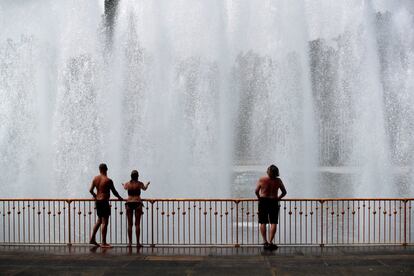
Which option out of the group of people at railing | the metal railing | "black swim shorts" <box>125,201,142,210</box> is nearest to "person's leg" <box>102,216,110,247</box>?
the group of people at railing

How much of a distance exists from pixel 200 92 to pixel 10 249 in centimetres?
1306

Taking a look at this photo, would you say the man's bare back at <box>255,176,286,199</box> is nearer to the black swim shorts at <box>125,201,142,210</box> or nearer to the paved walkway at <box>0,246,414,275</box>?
the paved walkway at <box>0,246,414,275</box>

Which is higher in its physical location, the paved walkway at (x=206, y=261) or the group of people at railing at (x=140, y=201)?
the group of people at railing at (x=140, y=201)

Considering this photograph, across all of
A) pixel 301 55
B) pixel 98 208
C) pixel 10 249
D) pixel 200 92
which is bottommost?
pixel 10 249

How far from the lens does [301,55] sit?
2264 cm

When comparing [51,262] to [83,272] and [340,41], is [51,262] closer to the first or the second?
[83,272]

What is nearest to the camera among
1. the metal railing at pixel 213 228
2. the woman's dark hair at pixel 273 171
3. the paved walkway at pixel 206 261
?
the paved walkway at pixel 206 261

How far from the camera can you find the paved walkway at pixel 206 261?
856 centimetres

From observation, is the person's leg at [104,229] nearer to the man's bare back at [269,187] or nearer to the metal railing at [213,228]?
the metal railing at [213,228]

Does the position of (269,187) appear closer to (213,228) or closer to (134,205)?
(134,205)

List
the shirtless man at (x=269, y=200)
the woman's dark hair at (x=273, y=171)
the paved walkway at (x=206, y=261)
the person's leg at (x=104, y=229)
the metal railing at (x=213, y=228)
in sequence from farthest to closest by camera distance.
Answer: the metal railing at (x=213, y=228), the person's leg at (x=104, y=229), the shirtless man at (x=269, y=200), the woman's dark hair at (x=273, y=171), the paved walkway at (x=206, y=261)

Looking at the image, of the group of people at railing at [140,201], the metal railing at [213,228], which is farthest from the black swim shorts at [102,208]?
the metal railing at [213,228]

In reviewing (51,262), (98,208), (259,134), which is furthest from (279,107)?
(51,262)

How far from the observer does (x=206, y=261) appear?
9336 mm
